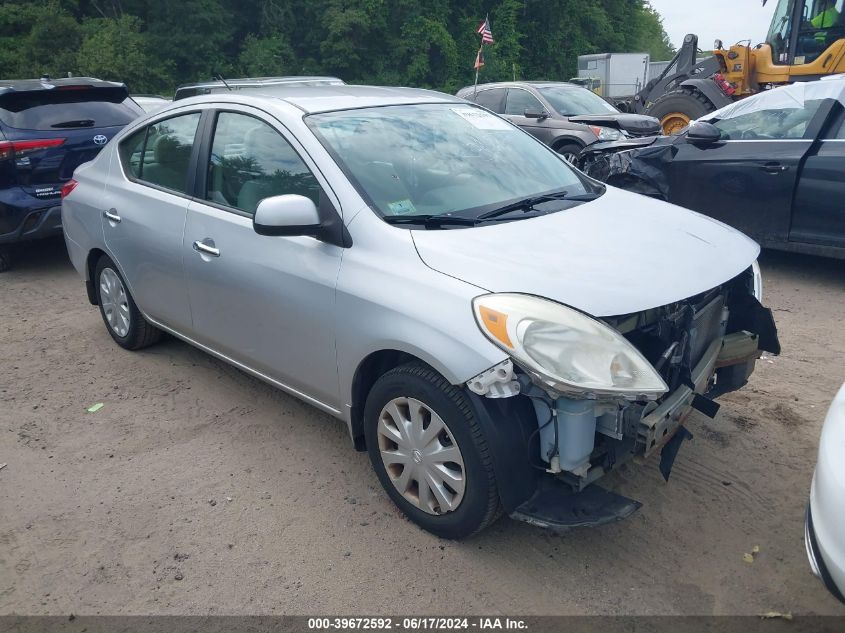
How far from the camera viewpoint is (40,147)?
6664 mm

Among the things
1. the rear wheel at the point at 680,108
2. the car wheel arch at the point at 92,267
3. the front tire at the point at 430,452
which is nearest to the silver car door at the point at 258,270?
the front tire at the point at 430,452

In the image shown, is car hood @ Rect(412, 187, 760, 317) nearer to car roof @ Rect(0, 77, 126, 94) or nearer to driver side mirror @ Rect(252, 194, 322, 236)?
driver side mirror @ Rect(252, 194, 322, 236)

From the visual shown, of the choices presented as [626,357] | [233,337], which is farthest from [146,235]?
[626,357]

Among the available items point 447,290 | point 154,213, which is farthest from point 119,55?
point 447,290

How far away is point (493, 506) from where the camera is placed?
2664mm

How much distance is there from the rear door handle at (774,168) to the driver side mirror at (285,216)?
4574 millimetres

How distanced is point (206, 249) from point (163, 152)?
3.18ft

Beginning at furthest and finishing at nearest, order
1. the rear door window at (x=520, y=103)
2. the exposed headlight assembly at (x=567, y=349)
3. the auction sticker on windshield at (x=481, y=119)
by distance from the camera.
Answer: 1. the rear door window at (x=520, y=103)
2. the auction sticker on windshield at (x=481, y=119)
3. the exposed headlight assembly at (x=567, y=349)

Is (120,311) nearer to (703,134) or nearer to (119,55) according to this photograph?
(703,134)

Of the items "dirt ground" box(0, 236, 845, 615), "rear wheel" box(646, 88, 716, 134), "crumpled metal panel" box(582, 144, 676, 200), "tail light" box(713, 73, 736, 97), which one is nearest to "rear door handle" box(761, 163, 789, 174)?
"crumpled metal panel" box(582, 144, 676, 200)

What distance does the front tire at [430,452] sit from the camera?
8.56 ft

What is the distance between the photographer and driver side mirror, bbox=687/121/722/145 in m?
6.39

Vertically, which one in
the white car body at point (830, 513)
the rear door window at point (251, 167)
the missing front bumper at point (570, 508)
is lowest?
the missing front bumper at point (570, 508)

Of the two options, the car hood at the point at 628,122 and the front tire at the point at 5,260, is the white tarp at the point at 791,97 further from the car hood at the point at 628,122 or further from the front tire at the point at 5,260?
the front tire at the point at 5,260
